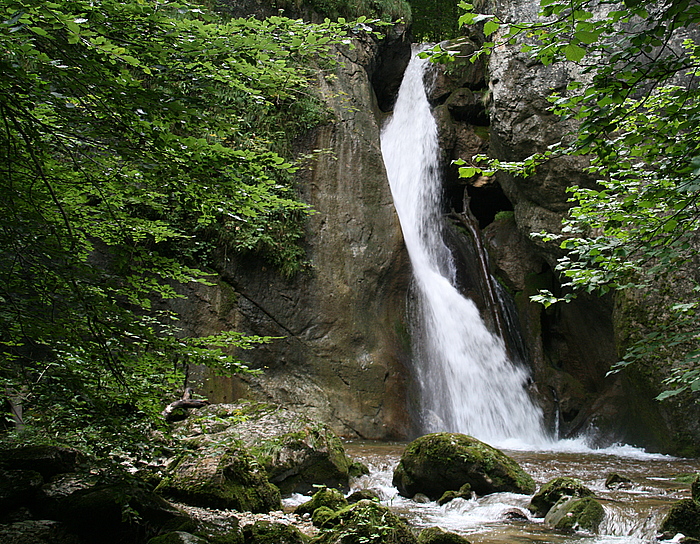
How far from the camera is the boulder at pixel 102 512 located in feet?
10.7

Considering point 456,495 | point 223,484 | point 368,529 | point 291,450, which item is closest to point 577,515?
point 456,495

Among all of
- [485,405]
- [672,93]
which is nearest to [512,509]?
[672,93]

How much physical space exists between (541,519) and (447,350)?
6.96m

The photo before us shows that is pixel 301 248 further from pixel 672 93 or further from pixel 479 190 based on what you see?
pixel 672 93

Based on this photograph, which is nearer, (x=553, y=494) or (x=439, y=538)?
(x=439, y=538)

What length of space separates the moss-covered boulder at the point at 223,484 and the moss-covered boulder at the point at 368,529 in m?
1.03

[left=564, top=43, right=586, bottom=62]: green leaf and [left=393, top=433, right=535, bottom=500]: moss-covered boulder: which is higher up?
[left=564, top=43, right=586, bottom=62]: green leaf

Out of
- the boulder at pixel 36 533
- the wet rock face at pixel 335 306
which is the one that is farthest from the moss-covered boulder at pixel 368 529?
the wet rock face at pixel 335 306

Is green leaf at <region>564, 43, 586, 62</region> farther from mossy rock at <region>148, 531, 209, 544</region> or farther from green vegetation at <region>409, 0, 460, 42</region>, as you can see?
green vegetation at <region>409, 0, 460, 42</region>

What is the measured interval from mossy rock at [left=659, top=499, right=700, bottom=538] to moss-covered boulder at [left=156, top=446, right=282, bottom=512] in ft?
11.8

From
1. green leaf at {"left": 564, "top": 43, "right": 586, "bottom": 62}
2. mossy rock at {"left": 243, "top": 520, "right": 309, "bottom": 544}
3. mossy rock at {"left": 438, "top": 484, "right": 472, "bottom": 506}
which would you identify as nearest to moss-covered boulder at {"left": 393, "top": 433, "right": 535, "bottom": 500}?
mossy rock at {"left": 438, "top": 484, "right": 472, "bottom": 506}

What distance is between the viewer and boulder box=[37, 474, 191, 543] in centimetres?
325

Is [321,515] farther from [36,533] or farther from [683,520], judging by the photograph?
[683,520]

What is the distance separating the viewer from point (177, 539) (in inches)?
126
